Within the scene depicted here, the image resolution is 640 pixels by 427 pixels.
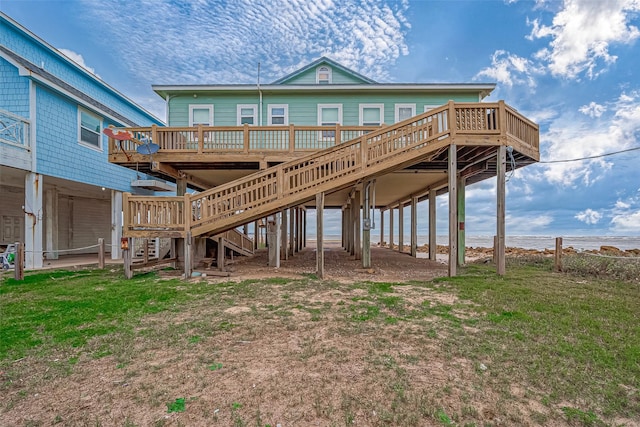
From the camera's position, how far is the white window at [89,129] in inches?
512

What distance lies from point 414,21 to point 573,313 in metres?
12.1

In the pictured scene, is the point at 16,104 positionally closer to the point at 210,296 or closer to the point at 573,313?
the point at 210,296

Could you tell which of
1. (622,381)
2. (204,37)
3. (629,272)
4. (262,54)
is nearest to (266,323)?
(622,381)

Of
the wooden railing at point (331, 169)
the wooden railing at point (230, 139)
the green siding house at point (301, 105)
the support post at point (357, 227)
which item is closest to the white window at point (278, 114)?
the green siding house at point (301, 105)

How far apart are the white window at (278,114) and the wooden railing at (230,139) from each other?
2954 millimetres

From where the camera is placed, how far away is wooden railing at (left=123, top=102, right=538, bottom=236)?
28.1ft

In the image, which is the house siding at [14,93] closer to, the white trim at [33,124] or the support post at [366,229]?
the white trim at [33,124]

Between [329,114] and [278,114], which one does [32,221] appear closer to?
[278,114]

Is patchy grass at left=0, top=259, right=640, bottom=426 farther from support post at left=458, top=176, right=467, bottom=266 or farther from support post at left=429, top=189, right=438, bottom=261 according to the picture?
support post at left=429, top=189, right=438, bottom=261

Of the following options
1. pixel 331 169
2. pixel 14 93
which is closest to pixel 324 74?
pixel 331 169

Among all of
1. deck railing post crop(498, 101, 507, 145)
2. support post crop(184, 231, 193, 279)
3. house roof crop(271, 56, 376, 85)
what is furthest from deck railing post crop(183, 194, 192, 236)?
deck railing post crop(498, 101, 507, 145)

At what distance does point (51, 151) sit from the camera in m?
11.5

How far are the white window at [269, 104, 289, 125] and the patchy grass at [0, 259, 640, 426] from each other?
952cm

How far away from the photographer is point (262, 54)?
17125mm
